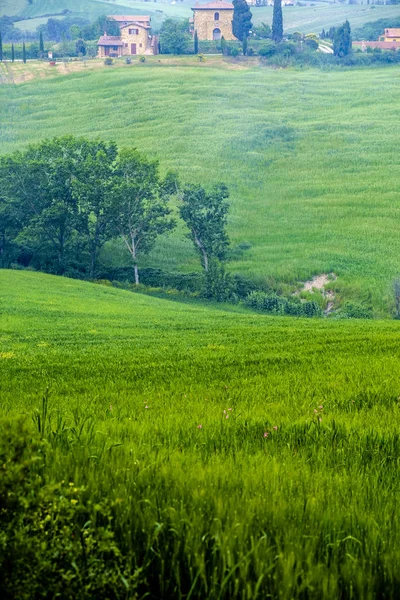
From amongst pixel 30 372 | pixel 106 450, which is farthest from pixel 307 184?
pixel 106 450

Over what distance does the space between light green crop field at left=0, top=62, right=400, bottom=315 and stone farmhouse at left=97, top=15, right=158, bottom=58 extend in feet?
44.3

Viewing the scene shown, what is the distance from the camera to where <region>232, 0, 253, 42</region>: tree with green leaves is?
605 feet

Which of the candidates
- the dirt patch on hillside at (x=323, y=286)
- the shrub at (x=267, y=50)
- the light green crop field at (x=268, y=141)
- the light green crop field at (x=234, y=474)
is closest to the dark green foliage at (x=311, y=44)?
the shrub at (x=267, y=50)

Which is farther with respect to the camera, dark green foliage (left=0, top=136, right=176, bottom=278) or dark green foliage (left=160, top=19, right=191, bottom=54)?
dark green foliage (left=160, top=19, right=191, bottom=54)

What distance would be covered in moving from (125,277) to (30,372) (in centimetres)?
5649

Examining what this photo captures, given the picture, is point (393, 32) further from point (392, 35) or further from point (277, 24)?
point (277, 24)

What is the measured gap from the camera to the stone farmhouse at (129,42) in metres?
178

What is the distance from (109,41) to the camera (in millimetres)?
179625

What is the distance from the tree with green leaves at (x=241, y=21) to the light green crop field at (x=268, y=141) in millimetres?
27152

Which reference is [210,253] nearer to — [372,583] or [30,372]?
[30,372]

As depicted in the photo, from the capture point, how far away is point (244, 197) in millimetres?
98625

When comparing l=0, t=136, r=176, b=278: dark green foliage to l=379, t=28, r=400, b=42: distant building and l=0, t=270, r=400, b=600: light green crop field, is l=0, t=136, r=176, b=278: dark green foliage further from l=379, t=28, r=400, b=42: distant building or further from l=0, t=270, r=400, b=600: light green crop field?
l=379, t=28, r=400, b=42: distant building

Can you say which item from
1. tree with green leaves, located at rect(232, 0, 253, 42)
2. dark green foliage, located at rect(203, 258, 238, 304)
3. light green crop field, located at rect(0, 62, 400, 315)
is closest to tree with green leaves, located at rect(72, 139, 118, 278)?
light green crop field, located at rect(0, 62, 400, 315)

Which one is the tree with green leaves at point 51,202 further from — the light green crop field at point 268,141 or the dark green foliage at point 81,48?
the dark green foliage at point 81,48
